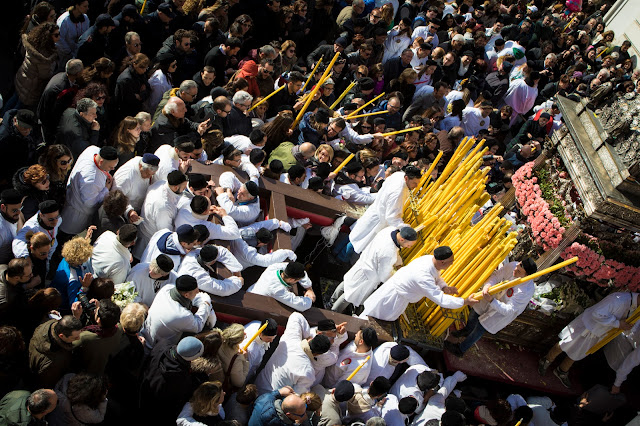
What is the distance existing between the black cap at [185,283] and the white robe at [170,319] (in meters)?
0.18

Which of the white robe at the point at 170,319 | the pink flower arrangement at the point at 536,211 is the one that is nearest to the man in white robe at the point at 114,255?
the white robe at the point at 170,319

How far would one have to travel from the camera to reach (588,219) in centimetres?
714

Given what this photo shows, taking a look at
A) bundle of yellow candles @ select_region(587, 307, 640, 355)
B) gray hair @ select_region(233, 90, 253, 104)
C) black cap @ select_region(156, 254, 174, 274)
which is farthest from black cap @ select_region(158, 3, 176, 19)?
bundle of yellow candles @ select_region(587, 307, 640, 355)

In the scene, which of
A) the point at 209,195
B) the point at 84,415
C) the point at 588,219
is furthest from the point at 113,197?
the point at 588,219

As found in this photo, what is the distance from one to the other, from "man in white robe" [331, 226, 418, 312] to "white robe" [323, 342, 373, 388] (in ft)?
3.51

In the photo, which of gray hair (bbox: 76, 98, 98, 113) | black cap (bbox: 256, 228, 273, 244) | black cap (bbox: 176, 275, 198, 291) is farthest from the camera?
black cap (bbox: 256, 228, 273, 244)

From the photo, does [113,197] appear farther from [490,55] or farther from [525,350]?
[490,55]

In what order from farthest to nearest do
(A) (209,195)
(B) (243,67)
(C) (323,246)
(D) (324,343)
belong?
1. (B) (243,67)
2. (C) (323,246)
3. (A) (209,195)
4. (D) (324,343)

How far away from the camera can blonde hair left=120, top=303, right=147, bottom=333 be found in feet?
16.5

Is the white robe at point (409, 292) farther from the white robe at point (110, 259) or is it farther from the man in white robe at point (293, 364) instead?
the white robe at point (110, 259)

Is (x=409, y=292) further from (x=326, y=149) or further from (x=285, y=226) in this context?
(x=326, y=149)

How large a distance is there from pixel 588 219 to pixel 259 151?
4.55 meters

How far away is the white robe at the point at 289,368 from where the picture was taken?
563cm

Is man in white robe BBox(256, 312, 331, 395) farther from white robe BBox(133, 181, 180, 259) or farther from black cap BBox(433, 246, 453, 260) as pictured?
white robe BBox(133, 181, 180, 259)
